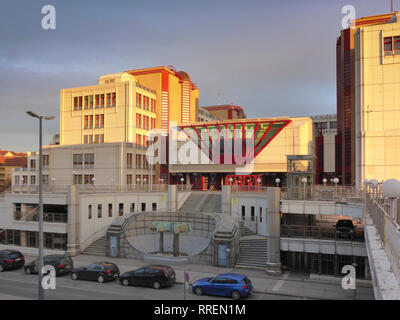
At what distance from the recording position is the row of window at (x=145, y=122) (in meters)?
60.6

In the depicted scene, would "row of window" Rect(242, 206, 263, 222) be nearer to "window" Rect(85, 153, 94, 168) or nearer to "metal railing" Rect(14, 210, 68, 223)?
"metal railing" Rect(14, 210, 68, 223)

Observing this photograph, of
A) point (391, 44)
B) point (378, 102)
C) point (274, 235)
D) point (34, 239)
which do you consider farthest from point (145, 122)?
point (274, 235)

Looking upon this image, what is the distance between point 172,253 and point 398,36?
33.2m

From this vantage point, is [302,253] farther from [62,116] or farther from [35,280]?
[62,116]

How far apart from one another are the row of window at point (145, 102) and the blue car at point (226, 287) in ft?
139

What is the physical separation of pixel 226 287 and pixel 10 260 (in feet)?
60.7

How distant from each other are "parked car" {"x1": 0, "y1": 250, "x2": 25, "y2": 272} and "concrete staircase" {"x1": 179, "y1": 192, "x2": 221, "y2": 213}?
19969 millimetres

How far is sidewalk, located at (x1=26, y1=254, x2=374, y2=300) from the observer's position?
23.1m

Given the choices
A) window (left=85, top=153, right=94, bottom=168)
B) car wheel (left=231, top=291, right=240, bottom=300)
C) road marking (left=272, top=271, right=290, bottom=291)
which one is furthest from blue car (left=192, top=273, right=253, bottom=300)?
window (left=85, top=153, right=94, bottom=168)

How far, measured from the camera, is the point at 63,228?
1382 inches

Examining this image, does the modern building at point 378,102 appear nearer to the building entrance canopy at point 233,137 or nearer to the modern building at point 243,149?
the modern building at point 243,149

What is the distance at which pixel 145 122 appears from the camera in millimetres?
62438
